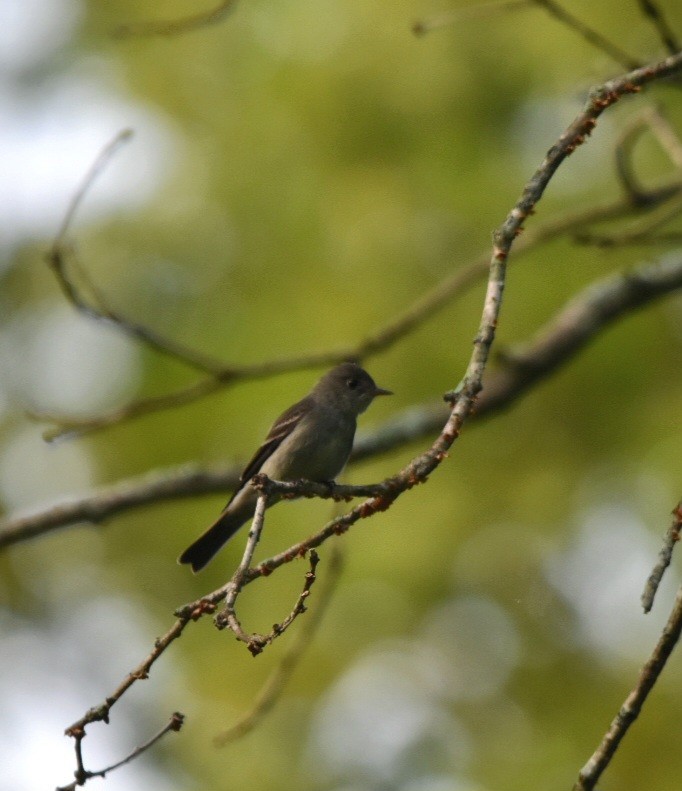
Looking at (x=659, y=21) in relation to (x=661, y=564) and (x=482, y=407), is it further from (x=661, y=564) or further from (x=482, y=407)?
(x=661, y=564)

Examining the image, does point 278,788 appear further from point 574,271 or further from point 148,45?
point 148,45

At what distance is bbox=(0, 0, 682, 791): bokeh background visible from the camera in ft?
27.3

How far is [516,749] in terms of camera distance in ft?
26.0

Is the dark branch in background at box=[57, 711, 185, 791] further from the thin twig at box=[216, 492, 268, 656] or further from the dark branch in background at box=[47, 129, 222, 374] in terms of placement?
the dark branch in background at box=[47, 129, 222, 374]

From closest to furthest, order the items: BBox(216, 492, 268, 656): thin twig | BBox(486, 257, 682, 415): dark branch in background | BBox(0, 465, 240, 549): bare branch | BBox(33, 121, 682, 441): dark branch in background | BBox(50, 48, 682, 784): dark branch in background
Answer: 1. BBox(216, 492, 268, 656): thin twig
2. BBox(50, 48, 682, 784): dark branch in background
3. BBox(33, 121, 682, 441): dark branch in background
4. BBox(0, 465, 240, 549): bare branch
5. BBox(486, 257, 682, 415): dark branch in background

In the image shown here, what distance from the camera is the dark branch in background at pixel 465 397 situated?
2.53 metres

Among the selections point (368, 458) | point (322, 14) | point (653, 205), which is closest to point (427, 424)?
point (368, 458)

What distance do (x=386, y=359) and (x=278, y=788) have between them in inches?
130

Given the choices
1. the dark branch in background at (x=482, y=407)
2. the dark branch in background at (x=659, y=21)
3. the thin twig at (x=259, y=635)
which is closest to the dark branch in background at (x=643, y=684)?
the thin twig at (x=259, y=635)

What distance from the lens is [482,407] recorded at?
610 centimetres

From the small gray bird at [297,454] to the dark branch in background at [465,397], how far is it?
226 centimetres

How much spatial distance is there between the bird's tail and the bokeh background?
7.42 ft

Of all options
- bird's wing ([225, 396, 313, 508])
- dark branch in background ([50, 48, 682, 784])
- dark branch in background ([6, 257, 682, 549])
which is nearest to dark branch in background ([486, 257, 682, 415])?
dark branch in background ([6, 257, 682, 549])

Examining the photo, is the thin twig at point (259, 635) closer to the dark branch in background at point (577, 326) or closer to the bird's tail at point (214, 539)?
the bird's tail at point (214, 539)
